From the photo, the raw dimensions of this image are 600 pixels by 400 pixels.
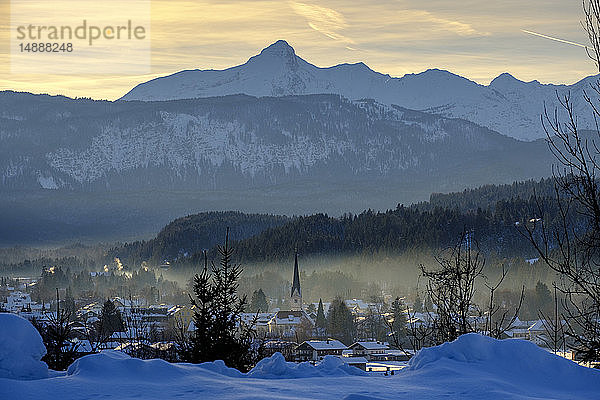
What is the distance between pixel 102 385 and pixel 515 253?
16754 cm

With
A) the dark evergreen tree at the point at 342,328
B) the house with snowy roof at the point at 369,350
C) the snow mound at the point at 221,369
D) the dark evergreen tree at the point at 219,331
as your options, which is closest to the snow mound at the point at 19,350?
the snow mound at the point at 221,369

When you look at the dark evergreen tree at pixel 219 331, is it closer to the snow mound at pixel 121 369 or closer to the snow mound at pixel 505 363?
the snow mound at pixel 121 369

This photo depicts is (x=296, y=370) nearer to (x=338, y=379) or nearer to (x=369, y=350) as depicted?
(x=338, y=379)

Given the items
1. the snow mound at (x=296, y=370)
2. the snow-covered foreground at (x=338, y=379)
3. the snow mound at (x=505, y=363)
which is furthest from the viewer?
the snow mound at (x=296, y=370)

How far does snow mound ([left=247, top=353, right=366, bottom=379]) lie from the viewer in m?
9.11

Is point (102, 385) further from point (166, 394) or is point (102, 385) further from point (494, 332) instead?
point (494, 332)

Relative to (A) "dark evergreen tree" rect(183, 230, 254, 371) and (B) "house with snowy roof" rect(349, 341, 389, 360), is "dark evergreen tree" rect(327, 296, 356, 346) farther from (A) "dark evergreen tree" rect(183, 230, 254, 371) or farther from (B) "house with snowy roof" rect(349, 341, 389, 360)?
(A) "dark evergreen tree" rect(183, 230, 254, 371)

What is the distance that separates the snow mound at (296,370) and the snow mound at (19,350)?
2.32m

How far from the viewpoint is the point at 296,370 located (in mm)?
9250

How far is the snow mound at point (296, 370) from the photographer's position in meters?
9.11

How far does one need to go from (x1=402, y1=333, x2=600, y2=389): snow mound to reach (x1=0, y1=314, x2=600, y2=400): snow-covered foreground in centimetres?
1

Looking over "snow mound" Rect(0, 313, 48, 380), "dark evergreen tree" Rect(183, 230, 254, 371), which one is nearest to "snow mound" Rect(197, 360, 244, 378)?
"snow mound" Rect(0, 313, 48, 380)

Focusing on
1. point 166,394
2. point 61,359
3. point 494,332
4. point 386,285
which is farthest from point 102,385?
point 386,285

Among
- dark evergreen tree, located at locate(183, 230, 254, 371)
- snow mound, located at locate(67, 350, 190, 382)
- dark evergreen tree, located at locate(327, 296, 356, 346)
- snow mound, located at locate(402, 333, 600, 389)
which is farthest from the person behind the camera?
dark evergreen tree, located at locate(327, 296, 356, 346)
